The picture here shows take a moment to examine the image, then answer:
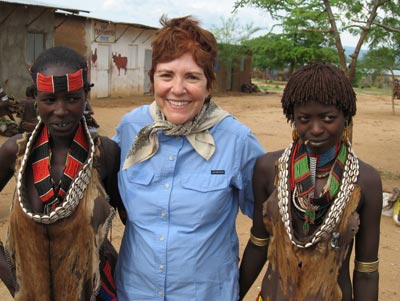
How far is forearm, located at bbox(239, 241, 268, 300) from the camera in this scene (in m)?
2.05

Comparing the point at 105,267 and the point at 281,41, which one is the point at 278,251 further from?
the point at 281,41

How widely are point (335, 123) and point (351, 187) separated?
23 centimetres

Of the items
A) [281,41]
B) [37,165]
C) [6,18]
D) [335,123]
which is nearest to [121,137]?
[37,165]

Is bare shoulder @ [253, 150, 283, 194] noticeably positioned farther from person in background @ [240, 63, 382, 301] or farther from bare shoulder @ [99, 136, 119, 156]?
bare shoulder @ [99, 136, 119, 156]

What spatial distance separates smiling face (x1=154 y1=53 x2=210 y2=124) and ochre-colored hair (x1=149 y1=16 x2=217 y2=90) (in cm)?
2

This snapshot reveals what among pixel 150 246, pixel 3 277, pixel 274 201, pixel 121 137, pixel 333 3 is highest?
pixel 333 3

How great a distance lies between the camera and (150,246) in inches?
76.5

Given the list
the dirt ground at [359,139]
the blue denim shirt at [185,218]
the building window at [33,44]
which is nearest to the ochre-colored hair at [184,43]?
the blue denim shirt at [185,218]

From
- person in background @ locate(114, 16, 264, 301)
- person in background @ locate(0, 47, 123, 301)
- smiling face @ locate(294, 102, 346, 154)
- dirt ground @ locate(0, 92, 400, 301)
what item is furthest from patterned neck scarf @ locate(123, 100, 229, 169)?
dirt ground @ locate(0, 92, 400, 301)

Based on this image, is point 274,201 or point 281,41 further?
point 281,41

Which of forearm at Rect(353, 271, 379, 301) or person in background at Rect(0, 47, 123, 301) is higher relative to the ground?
person in background at Rect(0, 47, 123, 301)

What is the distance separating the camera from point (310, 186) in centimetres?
182

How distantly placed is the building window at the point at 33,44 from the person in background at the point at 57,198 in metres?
13.1

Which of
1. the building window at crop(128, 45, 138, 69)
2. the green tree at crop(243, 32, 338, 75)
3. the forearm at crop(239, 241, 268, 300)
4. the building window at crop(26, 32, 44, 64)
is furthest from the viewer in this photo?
the green tree at crop(243, 32, 338, 75)
